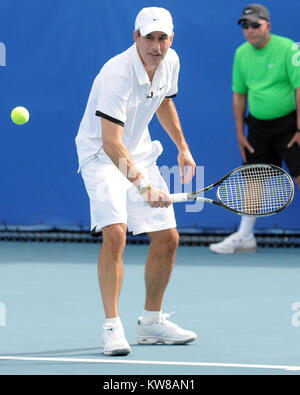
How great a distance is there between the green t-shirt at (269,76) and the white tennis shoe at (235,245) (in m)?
0.92

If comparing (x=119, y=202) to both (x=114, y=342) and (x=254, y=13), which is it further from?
(x=254, y=13)

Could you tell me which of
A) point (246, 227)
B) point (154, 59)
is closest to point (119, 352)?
point (154, 59)

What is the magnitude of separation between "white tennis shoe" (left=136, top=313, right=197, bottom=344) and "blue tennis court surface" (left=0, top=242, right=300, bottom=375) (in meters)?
0.05

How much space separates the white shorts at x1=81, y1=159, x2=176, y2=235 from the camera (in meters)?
4.48

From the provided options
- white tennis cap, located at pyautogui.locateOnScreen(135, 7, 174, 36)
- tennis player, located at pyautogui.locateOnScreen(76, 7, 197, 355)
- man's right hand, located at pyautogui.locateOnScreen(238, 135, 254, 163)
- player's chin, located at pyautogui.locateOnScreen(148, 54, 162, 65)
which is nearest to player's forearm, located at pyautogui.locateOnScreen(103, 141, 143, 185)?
tennis player, located at pyautogui.locateOnScreen(76, 7, 197, 355)

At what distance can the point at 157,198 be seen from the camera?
167 inches

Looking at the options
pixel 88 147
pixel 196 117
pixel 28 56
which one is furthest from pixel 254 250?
pixel 88 147

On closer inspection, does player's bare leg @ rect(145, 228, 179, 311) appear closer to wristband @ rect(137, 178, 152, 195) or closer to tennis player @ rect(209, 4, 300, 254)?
wristband @ rect(137, 178, 152, 195)

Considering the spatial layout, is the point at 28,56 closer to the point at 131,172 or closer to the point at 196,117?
the point at 196,117

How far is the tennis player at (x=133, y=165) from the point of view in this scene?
4.38 metres

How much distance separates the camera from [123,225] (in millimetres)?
4480

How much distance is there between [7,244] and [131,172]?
4.04 metres

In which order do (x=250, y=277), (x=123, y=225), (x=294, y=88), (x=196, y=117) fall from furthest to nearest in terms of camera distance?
1. (x=196, y=117)
2. (x=294, y=88)
3. (x=250, y=277)
4. (x=123, y=225)

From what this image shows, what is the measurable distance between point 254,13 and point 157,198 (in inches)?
134
